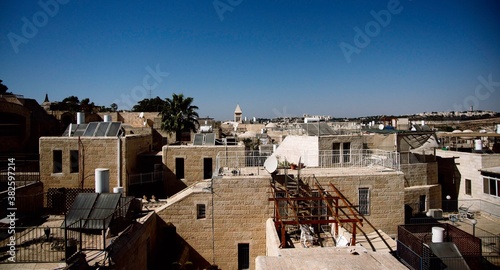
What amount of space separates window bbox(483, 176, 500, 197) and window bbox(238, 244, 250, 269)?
734 inches

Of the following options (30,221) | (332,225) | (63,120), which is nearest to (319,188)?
(332,225)

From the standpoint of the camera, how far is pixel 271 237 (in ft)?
39.8

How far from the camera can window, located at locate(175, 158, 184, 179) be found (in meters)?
20.8

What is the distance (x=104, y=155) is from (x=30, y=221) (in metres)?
6.19

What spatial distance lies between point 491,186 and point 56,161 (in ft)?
98.7

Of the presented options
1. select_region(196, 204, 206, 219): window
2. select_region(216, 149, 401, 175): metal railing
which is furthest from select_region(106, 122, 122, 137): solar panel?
select_region(196, 204, 206, 219): window

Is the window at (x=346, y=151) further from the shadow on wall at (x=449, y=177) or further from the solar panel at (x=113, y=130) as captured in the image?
the solar panel at (x=113, y=130)

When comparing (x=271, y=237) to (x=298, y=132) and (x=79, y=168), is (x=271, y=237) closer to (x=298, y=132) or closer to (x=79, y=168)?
(x=298, y=132)

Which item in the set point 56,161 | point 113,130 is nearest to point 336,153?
point 113,130

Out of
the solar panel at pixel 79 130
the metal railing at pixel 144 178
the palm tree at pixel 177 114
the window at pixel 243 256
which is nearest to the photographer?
the window at pixel 243 256

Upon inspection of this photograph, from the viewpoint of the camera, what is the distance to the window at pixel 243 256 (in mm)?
15070

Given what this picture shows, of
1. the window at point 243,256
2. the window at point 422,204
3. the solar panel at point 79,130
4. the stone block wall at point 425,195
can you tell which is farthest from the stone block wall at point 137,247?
the window at point 422,204

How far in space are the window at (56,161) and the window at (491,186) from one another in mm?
29652

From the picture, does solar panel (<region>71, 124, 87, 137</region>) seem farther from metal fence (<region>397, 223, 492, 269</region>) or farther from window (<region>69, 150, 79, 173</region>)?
metal fence (<region>397, 223, 492, 269</region>)
